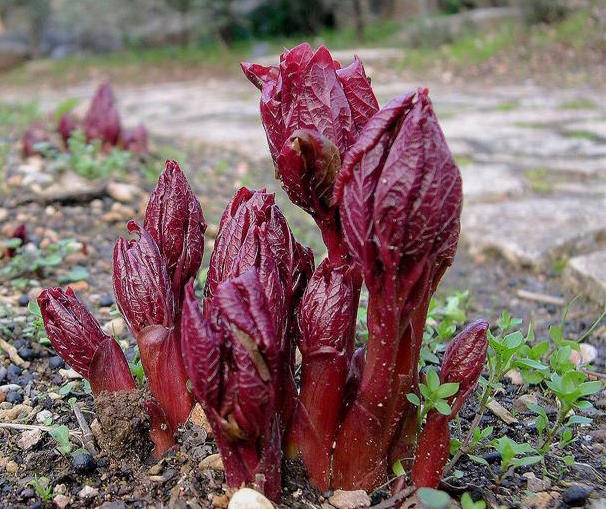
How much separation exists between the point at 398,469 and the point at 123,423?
71cm

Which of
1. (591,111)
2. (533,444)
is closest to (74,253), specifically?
(533,444)

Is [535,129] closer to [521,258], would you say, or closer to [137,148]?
[521,258]

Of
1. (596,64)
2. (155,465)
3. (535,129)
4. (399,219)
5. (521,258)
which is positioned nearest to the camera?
(399,219)

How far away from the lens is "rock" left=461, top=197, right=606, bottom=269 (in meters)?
4.07

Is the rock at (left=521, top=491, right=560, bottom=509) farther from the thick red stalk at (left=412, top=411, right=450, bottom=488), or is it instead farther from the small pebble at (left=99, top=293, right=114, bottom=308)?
the small pebble at (left=99, top=293, right=114, bottom=308)

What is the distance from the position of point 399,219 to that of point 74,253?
2.84 m

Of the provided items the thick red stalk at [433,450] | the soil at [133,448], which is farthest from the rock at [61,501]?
the thick red stalk at [433,450]

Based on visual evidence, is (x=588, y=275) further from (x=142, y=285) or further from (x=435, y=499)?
(x=142, y=285)

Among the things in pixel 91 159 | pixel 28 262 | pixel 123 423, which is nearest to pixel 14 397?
pixel 123 423

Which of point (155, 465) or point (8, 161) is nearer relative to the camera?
point (155, 465)

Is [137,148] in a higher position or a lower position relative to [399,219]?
lower

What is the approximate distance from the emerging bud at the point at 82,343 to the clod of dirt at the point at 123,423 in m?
0.05

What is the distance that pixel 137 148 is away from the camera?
5980mm

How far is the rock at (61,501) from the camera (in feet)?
5.59
